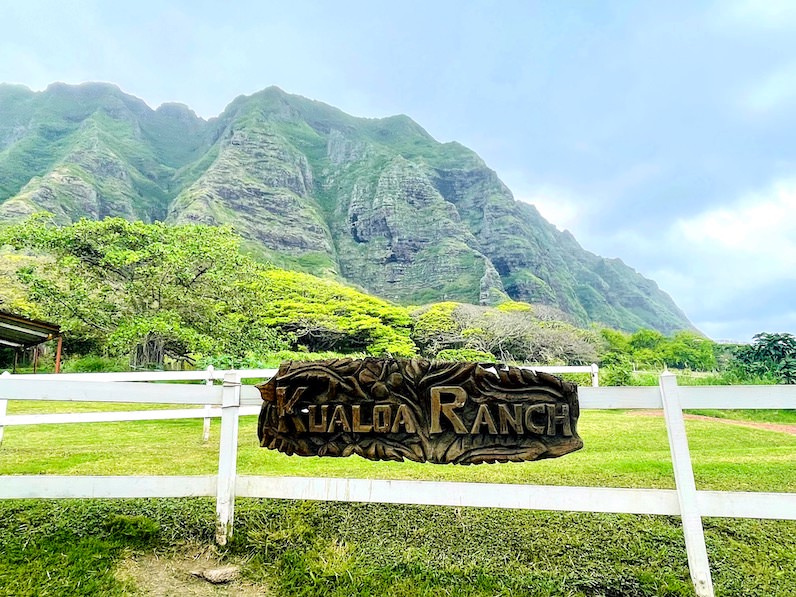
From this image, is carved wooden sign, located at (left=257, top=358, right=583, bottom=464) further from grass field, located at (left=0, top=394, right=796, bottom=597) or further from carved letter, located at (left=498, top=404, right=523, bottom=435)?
grass field, located at (left=0, top=394, right=796, bottom=597)

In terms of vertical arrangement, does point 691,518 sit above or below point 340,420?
below

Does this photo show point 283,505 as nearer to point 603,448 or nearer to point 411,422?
point 411,422

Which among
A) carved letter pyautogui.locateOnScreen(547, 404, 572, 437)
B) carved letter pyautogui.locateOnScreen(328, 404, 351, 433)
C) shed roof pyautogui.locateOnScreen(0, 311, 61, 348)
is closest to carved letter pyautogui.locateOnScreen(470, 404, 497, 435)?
carved letter pyautogui.locateOnScreen(547, 404, 572, 437)

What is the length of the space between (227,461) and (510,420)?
172 cm

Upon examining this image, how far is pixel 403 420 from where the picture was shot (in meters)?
2.62

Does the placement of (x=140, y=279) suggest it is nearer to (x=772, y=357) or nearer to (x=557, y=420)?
(x=557, y=420)

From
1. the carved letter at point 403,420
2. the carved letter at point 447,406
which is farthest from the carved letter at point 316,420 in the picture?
the carved letter at point 447,406

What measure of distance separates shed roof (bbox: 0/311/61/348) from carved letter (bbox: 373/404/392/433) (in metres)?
13.4

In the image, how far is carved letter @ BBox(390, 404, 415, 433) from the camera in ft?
8.54

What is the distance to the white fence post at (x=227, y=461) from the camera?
8.69 ft

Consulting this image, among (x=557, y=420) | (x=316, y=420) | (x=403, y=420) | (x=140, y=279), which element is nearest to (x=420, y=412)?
(x=403, y=420)

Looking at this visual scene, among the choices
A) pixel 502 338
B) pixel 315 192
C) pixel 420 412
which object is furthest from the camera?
pixel 315 192

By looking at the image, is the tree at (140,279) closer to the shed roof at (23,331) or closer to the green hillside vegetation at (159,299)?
the green hillside vegetation at (159,299)

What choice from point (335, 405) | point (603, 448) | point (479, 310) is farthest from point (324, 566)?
point (479, 310)
